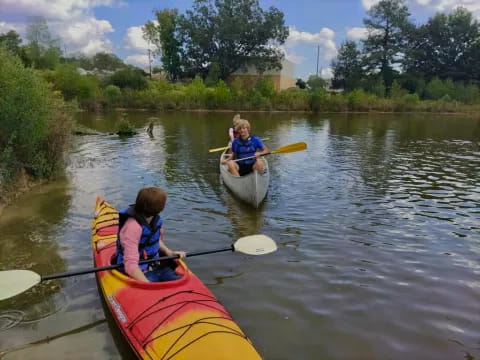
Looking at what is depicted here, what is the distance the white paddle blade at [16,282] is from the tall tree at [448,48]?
53174mm

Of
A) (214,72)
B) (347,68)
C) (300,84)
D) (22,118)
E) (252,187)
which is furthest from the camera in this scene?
(300,84)

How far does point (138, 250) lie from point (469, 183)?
8.82 metres

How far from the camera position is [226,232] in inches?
252

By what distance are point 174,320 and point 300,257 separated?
269 cm

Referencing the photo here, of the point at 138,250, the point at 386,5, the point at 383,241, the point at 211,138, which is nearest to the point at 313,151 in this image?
the point at 211,138

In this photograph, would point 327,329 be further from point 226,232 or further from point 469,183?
point 469,183

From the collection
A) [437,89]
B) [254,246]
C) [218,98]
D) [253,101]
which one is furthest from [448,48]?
[254,246]

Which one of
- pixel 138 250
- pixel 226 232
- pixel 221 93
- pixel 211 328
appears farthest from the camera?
pixel 221 93

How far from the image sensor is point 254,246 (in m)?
4.65

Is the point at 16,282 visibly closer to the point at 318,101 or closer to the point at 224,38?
the point at 318,101

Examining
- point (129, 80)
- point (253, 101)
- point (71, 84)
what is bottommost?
point (253, 101)

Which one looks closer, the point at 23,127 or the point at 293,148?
the point at 23,127

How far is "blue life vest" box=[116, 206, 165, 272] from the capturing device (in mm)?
3598

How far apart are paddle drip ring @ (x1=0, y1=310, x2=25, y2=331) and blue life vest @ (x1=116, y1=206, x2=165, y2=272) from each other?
1.15m
